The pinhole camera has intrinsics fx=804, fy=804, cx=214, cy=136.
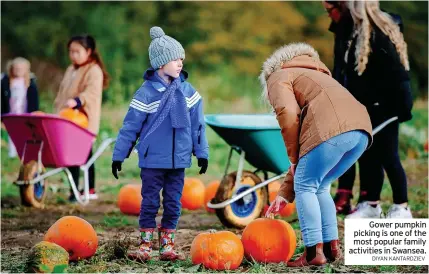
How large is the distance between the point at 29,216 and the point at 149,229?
6.72 feet

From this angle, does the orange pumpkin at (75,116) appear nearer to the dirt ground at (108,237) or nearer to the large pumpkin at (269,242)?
the dirt ground at (108,237)

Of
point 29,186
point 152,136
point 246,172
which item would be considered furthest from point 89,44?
point 152,136

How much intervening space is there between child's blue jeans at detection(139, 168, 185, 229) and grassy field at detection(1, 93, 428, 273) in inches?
8.1

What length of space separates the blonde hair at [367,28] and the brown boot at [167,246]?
6.41 ft

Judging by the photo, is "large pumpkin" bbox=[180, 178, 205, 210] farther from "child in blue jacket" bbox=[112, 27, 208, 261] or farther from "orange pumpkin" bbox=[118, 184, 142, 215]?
"child in blue jacket" bbox=[112, 27, 208, 261]

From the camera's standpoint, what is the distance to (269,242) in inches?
166

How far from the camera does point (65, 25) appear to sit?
54.6 ft

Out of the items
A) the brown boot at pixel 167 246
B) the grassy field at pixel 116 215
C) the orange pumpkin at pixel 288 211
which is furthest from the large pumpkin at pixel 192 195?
the brown boot at pixel 167 246

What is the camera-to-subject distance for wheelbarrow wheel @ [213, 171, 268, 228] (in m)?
5.51

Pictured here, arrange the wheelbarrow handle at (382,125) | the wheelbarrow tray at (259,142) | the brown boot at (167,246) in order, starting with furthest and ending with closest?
the wheelbarrow handle at (382,125) → the wheelbarrow tray at (259,142) → the brown boot at (167,246)

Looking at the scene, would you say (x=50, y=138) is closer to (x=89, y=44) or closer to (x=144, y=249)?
(x=89, y=44)

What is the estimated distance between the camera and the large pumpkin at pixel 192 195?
644cm

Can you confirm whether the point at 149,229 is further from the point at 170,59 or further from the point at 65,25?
the point at 65,25

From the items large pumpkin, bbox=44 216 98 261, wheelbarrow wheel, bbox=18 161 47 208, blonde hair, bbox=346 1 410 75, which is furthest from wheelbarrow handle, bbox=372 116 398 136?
wheelbarrow wheel, bbox=18 161 47 208
